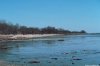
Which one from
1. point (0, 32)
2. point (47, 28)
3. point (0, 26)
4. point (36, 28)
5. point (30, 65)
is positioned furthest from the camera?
point (47, 28)

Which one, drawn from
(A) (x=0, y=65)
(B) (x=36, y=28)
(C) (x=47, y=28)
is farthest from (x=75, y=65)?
(C) (x=47, y=28)

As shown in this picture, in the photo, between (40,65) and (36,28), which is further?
(36,28)

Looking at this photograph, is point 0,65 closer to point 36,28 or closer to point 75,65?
point 75,65

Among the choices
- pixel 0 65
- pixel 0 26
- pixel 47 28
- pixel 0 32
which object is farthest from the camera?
pixel 47 28

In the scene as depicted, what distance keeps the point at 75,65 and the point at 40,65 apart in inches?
104

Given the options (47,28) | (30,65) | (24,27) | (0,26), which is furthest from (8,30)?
(30,65)

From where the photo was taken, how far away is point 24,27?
165m

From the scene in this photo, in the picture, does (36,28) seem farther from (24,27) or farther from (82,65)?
(82,65)

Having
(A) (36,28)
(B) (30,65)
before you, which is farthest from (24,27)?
(B) (30,65)

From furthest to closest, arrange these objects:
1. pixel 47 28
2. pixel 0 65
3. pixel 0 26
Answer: pixel 47 28
pixel 0 26
pixel 0 65

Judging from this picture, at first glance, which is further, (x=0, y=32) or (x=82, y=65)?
(x=0, y=32)

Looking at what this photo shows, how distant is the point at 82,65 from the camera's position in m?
20.0

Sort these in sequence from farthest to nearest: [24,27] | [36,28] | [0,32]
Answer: [36,28], [24,27], [0,32]

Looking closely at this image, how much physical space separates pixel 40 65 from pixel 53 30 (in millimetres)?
179395
